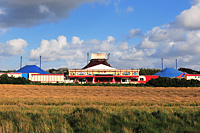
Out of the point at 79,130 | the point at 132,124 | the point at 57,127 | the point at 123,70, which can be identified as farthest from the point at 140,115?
the point at 123,70

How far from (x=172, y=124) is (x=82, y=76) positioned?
8180 centimetres

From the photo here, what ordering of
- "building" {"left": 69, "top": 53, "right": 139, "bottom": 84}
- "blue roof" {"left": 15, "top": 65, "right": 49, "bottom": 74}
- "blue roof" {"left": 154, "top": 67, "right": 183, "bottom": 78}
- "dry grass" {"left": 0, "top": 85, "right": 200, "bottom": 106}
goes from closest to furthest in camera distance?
"dry grass" {"left": 0, "top": 85, "right": 200, "bottom": 106}, "building" {"left": 69, "top": 53, "right": 139, "bottom": 84}, "blue roof" {"left": 154, "top": 67, "right": 183, "bottom": 78}, "blue roof" {"left": 15, "top": 65, "right": 49, "bottom": 74}

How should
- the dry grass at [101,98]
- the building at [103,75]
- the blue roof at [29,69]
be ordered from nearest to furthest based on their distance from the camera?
1. the dry grass at [101,98]
2. the building at [103,75]
3. the blue roof at [29,69]

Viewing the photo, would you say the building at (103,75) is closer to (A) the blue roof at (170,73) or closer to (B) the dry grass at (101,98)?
(A) the blue roof at (170,73)

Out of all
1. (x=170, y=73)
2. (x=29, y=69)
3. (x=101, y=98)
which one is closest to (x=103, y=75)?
(x=170, y=73)

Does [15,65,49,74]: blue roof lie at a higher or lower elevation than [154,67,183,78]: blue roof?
higher

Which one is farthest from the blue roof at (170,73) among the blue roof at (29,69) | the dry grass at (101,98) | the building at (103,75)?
the dry grass at (101,98)

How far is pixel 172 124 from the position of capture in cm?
1162

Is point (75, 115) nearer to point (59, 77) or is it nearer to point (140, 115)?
point (140, 115)

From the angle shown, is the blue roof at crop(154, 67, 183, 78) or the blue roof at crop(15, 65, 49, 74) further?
the blue roof at crop(15, 65, 49, 74)

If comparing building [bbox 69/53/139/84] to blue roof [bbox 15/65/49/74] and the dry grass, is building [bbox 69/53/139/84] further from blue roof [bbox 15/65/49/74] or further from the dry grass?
the dry grass

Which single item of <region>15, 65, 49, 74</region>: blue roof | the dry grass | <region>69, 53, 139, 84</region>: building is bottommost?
the dry grass

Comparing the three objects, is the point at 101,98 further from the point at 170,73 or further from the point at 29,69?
the point at 29,69

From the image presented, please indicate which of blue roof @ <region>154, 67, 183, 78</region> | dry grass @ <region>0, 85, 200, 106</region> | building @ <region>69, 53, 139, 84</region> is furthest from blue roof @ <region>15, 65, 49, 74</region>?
A: dry grass @ <region>0, 85, 200, 106</region>
